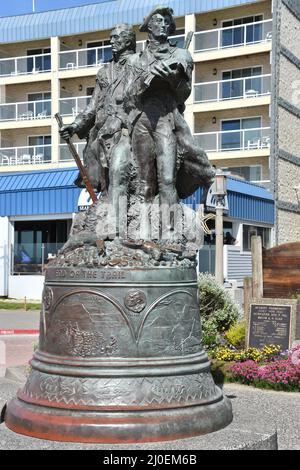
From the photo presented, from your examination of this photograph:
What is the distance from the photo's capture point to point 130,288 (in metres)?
5.76

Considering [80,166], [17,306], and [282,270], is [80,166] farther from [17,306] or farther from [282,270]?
[17,306]

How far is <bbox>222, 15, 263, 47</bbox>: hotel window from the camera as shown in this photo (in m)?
35.0

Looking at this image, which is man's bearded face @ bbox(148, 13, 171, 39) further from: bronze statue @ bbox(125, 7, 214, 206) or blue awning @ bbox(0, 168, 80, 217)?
blue awning @ bbox(0, 168, 80, 217)

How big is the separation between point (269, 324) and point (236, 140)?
24022 mm

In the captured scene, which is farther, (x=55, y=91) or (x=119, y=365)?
(x=55, y=91)

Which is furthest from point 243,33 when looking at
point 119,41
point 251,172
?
point 119,41

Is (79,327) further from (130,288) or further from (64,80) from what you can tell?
(64,80)

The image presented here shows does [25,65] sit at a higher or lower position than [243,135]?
higher

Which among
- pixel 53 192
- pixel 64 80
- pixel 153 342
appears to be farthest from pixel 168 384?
pixel 64 80

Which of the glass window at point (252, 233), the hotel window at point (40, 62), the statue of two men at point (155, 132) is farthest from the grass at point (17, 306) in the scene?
the statue of two men at point (155, 132)

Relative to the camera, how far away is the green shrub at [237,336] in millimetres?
12773

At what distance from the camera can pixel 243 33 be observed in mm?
35219

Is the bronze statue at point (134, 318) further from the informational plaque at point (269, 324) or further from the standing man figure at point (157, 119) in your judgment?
the informational plaque at point (269, 324)

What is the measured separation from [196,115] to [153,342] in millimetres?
31931
